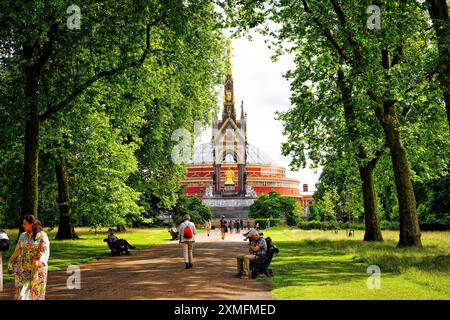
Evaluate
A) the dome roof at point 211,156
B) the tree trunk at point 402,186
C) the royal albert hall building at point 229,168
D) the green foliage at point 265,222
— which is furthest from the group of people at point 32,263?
the dome roof at point 211,156

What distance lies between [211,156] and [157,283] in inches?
5101

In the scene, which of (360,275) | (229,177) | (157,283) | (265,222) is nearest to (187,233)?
(157,283)

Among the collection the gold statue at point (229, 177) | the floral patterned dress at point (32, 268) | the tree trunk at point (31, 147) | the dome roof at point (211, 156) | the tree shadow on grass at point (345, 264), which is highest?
the dome roof at point (211, 156)

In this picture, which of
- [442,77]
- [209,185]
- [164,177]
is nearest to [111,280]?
[442,77]

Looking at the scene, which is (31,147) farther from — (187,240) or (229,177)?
(229,177)

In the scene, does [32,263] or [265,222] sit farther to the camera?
[265,222]

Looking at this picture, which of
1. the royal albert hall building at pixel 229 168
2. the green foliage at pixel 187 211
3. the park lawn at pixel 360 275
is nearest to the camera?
the park lawn at pixel 360 275

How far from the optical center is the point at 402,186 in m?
21.4

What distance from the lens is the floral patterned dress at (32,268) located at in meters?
8.35

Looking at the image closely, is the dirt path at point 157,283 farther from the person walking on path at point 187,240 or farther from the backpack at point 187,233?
the backpack at point 187,233

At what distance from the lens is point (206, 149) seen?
146625 millimetres

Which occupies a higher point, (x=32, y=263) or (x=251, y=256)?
(x=32, y=263)

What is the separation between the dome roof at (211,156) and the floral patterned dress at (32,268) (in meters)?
125

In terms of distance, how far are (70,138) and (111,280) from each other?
18.3 m
